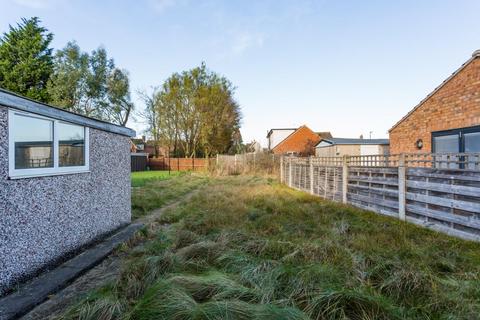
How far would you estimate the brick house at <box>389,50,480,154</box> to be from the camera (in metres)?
6.96

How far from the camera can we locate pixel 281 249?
12.0 feet

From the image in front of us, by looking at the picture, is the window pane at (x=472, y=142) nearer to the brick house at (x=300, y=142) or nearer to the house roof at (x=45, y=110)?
the house roof at (x=45, y=110)

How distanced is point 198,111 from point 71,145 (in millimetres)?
22137

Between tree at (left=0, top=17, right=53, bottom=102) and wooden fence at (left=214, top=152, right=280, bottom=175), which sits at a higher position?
tree at (left=0, top=17, right=53, bottom=102)

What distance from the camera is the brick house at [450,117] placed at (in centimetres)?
696

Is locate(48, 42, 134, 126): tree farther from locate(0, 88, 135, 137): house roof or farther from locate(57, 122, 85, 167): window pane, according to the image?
locate(57, 122, 85, 167): window pane

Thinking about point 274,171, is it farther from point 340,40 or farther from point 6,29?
point 6,29

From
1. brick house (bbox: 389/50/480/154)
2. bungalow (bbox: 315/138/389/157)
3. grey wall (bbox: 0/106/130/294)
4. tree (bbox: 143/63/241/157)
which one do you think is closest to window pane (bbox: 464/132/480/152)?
brick house (bbox: 389/50/480/154)

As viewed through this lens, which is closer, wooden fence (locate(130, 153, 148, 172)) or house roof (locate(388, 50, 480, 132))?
house roof (locate(388, 50, 480, 132))

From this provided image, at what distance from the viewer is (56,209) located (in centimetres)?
374

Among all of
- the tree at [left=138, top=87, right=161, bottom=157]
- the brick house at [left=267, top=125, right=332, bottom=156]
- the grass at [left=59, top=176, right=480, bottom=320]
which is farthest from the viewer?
the brick house at [left=267, top=125, right=332, bottom=156]

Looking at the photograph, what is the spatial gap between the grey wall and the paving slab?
17cm

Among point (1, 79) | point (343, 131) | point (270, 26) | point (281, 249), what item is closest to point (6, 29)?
point (1, 79)

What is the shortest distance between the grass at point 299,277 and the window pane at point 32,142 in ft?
5.67
